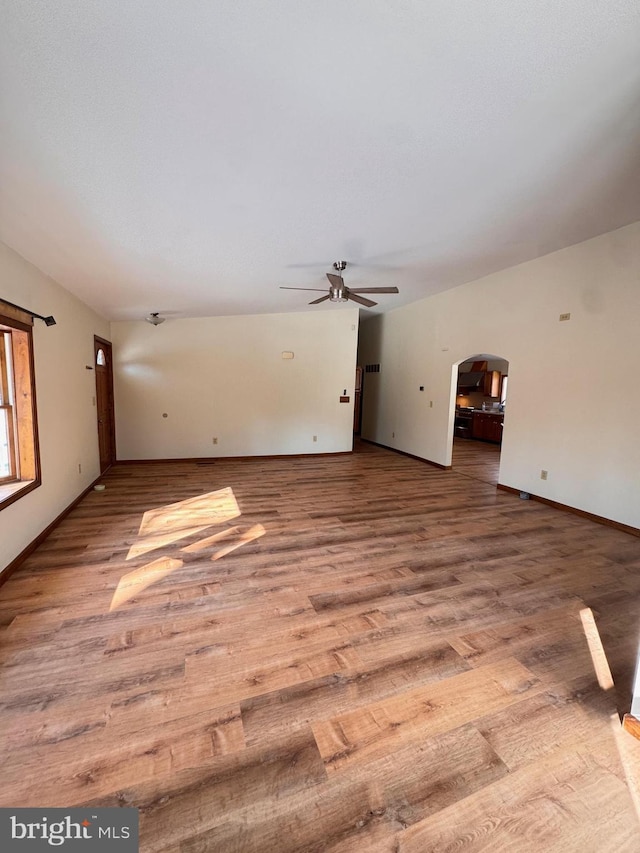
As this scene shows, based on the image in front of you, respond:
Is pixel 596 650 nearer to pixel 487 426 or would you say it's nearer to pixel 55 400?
pixel 55 400

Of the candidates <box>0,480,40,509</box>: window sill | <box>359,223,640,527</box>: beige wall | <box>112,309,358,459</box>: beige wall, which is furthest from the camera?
<box>112,309,358,459</box>: beige wall

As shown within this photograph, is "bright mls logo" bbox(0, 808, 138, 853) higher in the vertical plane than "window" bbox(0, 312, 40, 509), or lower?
lower

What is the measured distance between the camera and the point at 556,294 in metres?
4.27

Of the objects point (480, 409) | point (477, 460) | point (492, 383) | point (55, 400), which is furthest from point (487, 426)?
point (55, 400)

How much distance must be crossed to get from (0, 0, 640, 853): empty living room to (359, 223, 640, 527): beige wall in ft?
0.10

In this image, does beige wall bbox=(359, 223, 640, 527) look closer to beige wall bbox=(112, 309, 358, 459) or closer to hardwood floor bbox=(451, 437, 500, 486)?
hardwood floor bbox=(451, 437, 500, 486)

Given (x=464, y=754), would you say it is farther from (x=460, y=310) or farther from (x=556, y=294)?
(x=460, y=310)

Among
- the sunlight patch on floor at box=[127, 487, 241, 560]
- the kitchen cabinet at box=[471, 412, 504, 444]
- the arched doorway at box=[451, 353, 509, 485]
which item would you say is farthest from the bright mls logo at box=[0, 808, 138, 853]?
the kitchen cabinet at box=[471, 412, 504, 444]

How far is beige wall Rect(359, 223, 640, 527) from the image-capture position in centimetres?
364

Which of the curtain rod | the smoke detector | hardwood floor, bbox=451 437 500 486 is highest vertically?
the smoke detector

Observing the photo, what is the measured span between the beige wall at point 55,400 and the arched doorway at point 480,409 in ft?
21.8

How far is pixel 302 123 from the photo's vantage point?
183 cm

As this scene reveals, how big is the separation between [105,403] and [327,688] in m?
5.79

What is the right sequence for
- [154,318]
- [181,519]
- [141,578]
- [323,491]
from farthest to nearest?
[154,318], [323,491], [181,519], [141,578]
